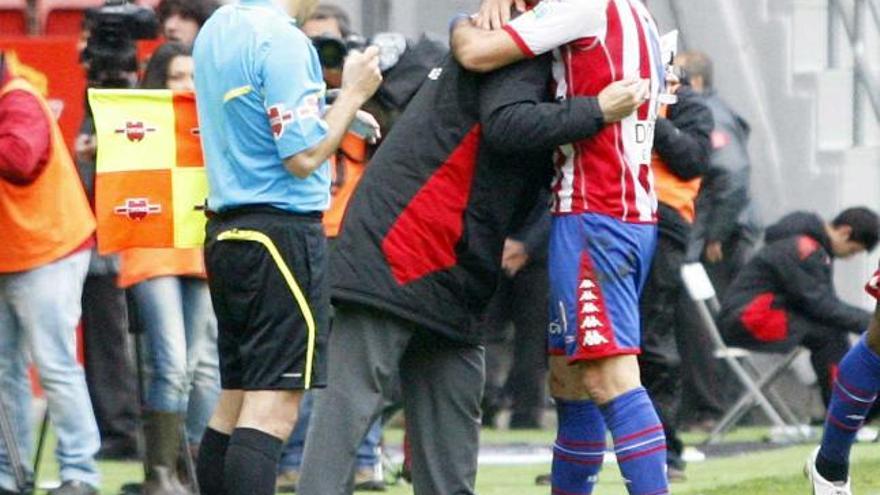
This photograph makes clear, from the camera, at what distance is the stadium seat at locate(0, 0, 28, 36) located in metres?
13.3

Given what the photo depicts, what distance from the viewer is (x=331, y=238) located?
33.2ft

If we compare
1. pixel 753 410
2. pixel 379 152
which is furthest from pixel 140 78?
pixel 753 410

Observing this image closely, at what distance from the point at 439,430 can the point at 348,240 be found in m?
0.63

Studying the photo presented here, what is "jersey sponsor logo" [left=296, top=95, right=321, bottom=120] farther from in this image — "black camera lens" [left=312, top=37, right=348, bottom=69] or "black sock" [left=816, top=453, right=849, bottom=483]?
"black sock" [left=816, top=453, right=849, bottom=483]

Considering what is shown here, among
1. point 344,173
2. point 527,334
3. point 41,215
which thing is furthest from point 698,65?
point 41,215

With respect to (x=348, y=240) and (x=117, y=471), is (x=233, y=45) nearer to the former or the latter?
(x=348, y=240)

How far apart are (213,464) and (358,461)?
254 cm

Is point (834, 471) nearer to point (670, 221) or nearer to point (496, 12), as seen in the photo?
point (670, 221)

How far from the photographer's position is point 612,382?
24.2 feet

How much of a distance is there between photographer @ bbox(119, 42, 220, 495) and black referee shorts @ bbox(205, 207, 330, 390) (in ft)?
7.43

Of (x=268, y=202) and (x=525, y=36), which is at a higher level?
(x=525, y=36)

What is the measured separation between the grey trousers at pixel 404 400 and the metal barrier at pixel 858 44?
7.73 meters

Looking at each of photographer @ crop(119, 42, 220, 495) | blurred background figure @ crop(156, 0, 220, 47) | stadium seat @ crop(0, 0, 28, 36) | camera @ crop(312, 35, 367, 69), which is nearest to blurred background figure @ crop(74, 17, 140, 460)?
blurred background figure @ crop(156, 0, 220, 47)

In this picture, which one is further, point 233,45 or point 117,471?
point 117,471
